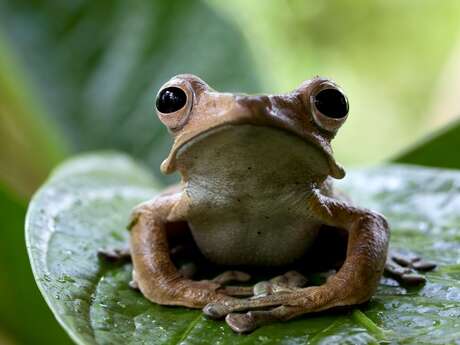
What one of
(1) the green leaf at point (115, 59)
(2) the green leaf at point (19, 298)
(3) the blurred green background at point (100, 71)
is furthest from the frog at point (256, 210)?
(1) the green leaf at point (115, 59)

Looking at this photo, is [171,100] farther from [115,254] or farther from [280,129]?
[115,254]

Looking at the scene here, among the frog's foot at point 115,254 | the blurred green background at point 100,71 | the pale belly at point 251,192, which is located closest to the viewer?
the pale belly at point 251,192

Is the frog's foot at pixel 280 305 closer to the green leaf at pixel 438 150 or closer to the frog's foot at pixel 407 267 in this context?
the frog's foot at pixel 407 267

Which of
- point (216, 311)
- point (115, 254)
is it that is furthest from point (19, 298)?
point (216, 311)

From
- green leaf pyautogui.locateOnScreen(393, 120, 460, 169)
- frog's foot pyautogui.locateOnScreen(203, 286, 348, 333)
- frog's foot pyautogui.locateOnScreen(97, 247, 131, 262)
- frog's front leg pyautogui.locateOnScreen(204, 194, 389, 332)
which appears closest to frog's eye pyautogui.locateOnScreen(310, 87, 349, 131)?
frog's front leg pyautogui.locateOnScreen(204, 194, 389, 332)

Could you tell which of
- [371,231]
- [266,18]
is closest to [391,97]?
[266,18]

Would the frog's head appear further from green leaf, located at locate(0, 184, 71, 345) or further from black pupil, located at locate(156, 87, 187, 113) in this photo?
green leaf, located at locate(0, 184, 71, 345)

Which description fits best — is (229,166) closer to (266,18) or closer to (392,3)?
(266,18)
